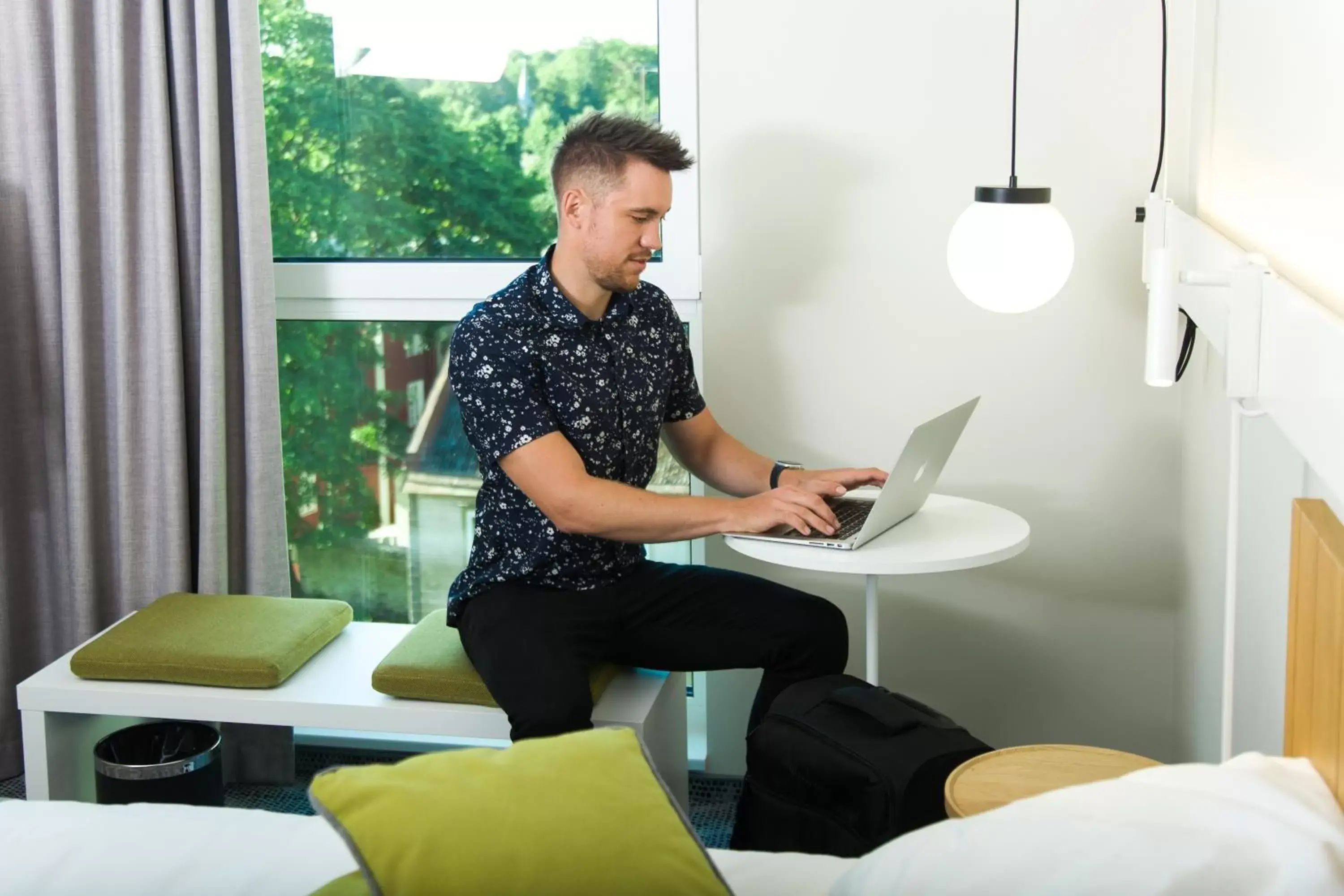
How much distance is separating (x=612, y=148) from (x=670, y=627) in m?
0.76

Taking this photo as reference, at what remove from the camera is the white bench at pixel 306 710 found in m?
2.19

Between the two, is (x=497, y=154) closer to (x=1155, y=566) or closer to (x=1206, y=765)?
(x=1155, y=566)

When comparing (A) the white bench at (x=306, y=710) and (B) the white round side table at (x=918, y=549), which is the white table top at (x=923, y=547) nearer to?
(B) the white round side table at (x=918, y=549)

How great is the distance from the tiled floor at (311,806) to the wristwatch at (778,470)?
608 mm

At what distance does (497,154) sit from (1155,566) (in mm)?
1424

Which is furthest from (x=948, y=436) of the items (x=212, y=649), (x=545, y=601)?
(x=212, y=649)

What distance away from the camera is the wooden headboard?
3.45 ft

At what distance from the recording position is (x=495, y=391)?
2.18 m

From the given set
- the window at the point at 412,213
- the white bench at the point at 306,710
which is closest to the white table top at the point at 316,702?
the white bench at the point at 306,710

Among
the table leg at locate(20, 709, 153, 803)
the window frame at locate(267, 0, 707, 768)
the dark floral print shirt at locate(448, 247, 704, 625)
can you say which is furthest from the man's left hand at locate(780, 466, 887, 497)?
the table leg at locate(20, 709, 153, 803)

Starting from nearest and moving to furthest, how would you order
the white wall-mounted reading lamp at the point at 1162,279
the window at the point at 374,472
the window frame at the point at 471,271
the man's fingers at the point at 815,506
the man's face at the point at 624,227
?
the white wall-mounted reading lamp at the point at 1162,279
the man's fingers at the point at 815,506
the man's face at the point at 624,227
the window frame at the point at 471,271
the window at the point at 374,472

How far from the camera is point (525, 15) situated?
2.64 meters

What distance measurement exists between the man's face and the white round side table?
0.46 metres

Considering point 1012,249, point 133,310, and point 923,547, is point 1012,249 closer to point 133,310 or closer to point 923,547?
point 923,547
